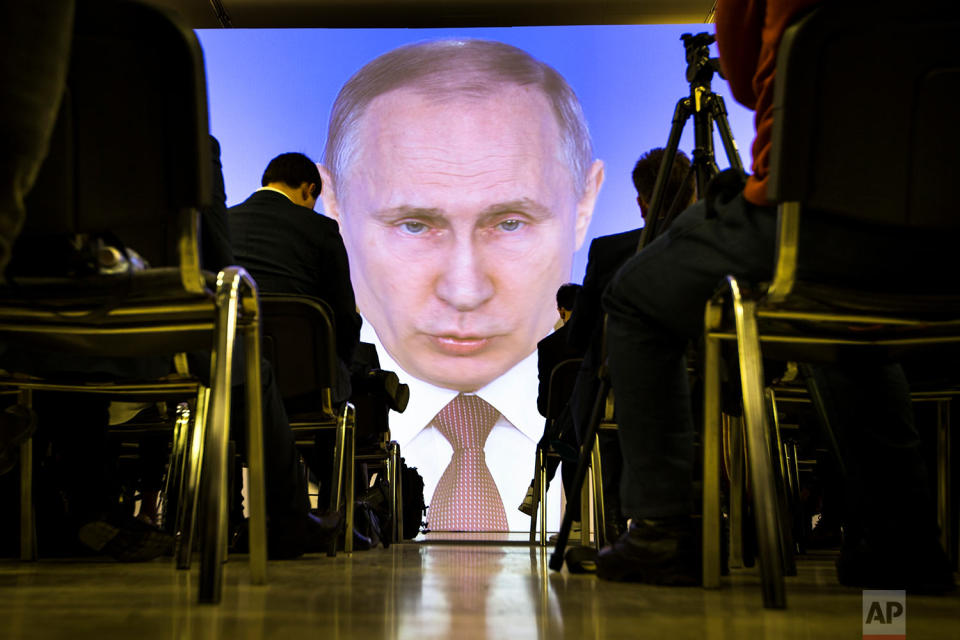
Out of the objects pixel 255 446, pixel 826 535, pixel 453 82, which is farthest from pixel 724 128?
pixel 453 82

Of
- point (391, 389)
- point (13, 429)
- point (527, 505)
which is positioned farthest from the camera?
point (527, 505)

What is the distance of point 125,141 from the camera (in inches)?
48.4

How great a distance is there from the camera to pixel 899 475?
149cm

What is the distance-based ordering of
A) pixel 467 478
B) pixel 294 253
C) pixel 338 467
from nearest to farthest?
pixel 338 467 < pixel 294 253 < pixel 467 478

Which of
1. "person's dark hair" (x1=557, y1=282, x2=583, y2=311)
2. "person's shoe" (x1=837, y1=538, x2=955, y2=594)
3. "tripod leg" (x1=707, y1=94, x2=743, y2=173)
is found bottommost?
"person's shoe" (x1=837, y1=538, x2=955, y2=594)

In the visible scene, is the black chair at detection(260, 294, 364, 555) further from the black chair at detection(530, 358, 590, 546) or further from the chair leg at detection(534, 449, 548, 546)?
the chair leg at detection(534, 449, 548, 546)

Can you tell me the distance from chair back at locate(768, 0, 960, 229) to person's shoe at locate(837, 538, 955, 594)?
0.51 meters

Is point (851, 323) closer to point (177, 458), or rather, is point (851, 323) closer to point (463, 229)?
point (177, 458)

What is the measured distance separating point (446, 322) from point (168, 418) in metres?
2.67

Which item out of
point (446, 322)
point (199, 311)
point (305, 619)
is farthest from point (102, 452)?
point (446, 322)

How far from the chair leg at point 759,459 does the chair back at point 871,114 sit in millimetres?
158

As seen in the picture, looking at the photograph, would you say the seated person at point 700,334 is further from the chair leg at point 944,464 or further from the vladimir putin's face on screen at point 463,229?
the vladimir putin's face on screen at point 463,229

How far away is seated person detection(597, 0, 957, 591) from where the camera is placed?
1221mm

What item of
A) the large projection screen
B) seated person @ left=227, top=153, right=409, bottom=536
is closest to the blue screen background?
the large projection screen
